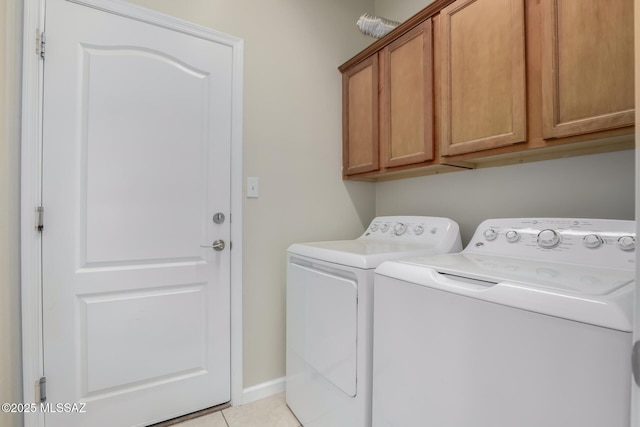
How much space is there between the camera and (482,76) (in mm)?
1235

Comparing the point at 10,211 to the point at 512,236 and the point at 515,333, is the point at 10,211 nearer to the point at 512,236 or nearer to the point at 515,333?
the point at 515,333

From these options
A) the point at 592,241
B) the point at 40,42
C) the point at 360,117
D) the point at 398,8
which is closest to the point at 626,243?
the point at 592,241

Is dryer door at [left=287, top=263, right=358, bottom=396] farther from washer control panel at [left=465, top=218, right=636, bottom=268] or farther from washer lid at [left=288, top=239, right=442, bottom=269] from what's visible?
washer control panel at [left=465, top=218, right=636, bottom=268]

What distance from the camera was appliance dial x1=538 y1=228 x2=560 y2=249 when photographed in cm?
107

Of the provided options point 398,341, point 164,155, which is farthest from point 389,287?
point 164,155

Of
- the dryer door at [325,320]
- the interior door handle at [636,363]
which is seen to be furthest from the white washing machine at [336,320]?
the interior door handle at [636,363]

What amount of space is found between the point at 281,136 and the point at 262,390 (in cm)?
153

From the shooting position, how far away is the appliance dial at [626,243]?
903 mm

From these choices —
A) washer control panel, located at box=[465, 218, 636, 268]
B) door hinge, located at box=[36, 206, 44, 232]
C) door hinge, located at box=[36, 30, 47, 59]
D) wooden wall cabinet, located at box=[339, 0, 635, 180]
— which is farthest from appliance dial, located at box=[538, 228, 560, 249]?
door hinge, located at box=[36, 30, 47, 59]

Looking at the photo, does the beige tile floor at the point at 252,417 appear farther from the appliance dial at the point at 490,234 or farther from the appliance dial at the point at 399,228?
the appliance dial at the point at 490,234

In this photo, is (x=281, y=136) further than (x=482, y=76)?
Yes

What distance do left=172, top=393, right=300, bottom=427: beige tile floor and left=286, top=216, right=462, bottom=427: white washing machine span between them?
0.20 ft

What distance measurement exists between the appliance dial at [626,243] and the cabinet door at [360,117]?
43.5 inches

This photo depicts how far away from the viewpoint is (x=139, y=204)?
1.43 m
